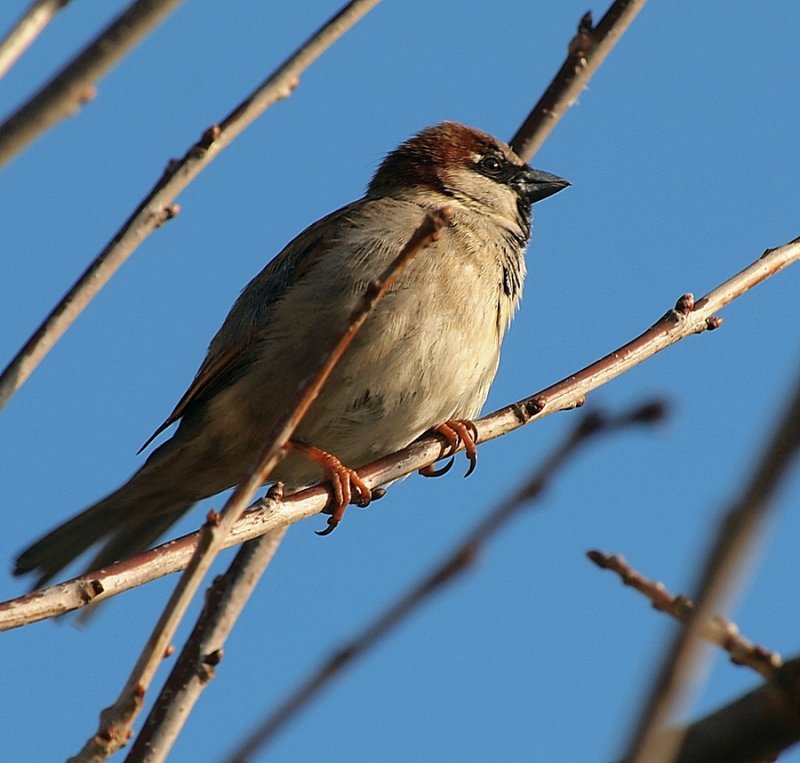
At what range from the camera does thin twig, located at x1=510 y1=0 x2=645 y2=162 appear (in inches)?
196

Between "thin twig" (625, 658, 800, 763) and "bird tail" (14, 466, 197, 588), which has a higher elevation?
"thin twig" (625, 658, 800, 763)

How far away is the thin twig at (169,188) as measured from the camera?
89.5 inches

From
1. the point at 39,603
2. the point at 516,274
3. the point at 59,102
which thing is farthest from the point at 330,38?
the point at 516,274

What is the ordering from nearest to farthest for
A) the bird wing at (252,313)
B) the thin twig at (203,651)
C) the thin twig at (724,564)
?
the thin twig at (724,564) < the thin twig at (203,651) < the bird wing at (252,313)

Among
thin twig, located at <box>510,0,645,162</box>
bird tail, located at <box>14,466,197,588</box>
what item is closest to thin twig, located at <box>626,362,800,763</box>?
thin twig, located at <box>510,0,645,162</box>

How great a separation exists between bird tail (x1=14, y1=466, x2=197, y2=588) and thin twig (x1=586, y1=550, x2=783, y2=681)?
3.56 m

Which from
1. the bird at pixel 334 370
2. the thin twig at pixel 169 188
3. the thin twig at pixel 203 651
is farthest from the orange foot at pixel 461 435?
the thin twig at pixel 169 188

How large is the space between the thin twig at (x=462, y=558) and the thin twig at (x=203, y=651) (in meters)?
1.03

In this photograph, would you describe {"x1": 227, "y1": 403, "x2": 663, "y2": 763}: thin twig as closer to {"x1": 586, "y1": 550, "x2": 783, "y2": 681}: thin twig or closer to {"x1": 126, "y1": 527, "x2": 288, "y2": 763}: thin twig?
{"x1": 586, "y1": 550, "x2": 783, "y2": 681}: thin twig

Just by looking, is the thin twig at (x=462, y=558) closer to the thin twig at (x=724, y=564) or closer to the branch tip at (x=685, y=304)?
the thin twig at (x=724, y=564)

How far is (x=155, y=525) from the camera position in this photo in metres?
5.72

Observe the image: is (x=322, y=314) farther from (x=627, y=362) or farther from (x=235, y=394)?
(x=627, y=362)

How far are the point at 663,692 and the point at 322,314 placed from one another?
4420mm

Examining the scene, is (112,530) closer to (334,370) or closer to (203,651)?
(334,370)
